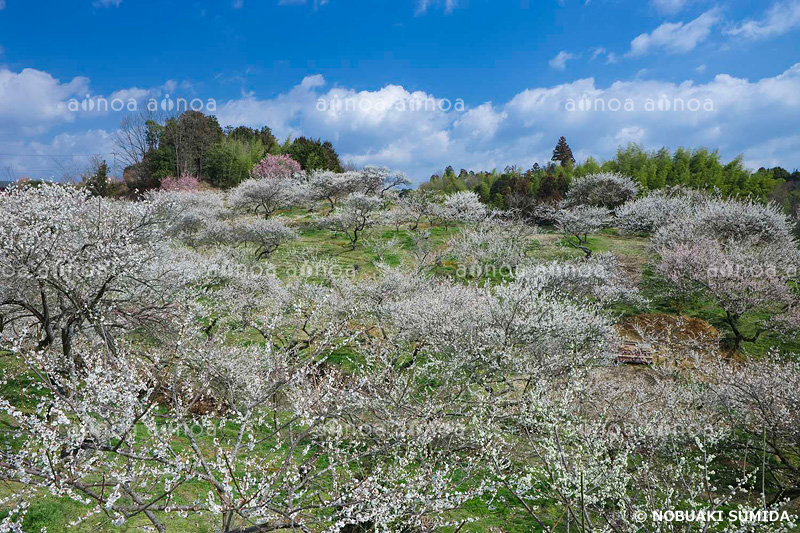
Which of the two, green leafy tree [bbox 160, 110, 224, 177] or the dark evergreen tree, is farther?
the dark evergreen tree

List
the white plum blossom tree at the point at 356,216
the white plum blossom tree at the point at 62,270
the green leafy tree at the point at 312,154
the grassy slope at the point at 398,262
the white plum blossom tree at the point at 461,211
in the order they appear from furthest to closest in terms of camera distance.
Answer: the green leafy tree at the point at 312,154 < the white plum blossom tree at the point at 461,211 < the white plum blossom tree at the point at 356,216 < the white plum blossom tree at the point at 62,270 < the grassy slope at the point at 398,262

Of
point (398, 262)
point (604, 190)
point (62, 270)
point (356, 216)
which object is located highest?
point (604, 190)

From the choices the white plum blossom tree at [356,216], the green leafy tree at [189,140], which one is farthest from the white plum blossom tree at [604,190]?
the green leafy tree at [189,140]

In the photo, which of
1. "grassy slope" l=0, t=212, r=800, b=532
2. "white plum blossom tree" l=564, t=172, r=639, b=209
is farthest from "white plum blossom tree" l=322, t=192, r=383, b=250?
"white plum blossom tree" l=564, t=172, r=639, b=209

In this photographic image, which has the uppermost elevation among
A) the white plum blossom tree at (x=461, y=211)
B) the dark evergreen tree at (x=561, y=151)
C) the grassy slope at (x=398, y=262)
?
the dark evergreen tree at (x=561, y=151)

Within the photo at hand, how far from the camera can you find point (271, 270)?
23.2 m

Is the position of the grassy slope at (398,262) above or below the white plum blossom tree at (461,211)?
below

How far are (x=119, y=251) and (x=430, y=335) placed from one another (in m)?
7.97

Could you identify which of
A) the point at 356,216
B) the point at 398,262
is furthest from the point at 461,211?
the point at 398,262

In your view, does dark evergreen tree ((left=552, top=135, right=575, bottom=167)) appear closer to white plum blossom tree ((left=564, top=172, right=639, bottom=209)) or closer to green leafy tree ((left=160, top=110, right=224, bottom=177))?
white plum blossom tree ((left=564, top=172, right=639, bottom=209))

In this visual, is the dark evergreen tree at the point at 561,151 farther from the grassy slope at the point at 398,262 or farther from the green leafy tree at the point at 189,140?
the green leafy tree at the point at 189,140

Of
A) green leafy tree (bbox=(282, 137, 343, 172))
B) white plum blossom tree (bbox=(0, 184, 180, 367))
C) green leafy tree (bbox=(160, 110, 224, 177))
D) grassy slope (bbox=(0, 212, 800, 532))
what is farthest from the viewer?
green leafy tree (bbox=(282, 137, 343, 172))

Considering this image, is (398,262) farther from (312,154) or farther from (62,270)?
(312,154)

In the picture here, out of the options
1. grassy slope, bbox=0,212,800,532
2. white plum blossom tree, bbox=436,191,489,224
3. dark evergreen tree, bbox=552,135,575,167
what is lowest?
grassy slope, bbox=0,212,800,532
